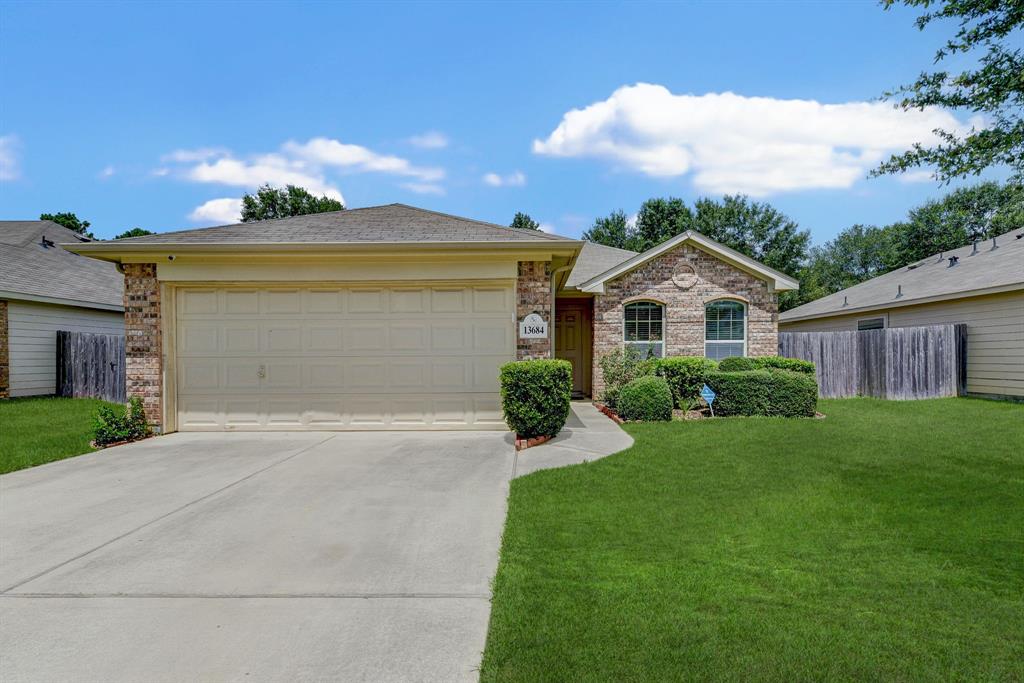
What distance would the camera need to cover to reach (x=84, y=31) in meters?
9.02

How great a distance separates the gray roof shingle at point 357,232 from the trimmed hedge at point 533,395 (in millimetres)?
2177

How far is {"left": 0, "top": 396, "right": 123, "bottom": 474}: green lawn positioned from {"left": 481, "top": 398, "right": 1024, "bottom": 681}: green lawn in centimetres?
699

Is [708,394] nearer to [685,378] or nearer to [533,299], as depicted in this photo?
[685,378]

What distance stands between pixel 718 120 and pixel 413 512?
2112 centimetres

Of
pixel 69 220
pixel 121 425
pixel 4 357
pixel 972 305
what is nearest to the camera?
pixel 121 425

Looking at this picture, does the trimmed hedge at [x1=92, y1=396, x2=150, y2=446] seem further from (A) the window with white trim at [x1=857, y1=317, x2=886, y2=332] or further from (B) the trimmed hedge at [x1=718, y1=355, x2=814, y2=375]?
(A) the window with white trim at [x1=857, y1=317, x2=886, y2=332]

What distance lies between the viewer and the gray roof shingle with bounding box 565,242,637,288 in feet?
49.4

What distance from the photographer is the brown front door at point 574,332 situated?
15039mm

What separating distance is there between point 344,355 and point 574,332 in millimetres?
7639

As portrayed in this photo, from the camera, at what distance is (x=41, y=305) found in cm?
1495

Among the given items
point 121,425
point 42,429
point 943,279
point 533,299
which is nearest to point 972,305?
point 943,279

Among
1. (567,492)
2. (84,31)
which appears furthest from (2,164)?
(567,492)

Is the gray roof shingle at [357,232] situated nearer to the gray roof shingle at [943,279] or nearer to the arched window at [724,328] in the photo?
the arched window at [724,328]

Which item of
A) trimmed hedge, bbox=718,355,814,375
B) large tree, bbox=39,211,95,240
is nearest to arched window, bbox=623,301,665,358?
trimmed hedge, bbox=718,355,814,375
